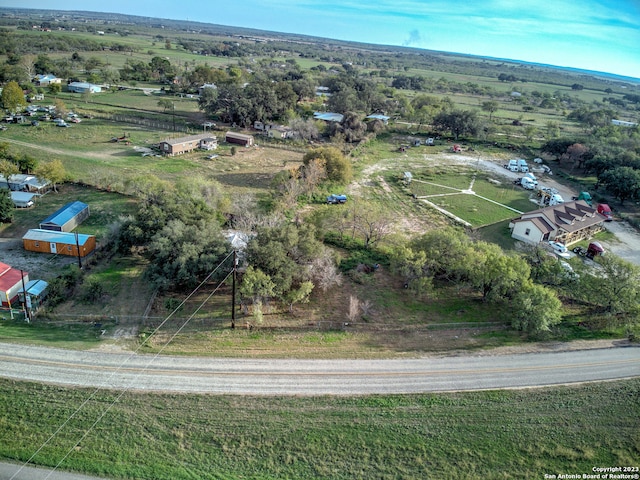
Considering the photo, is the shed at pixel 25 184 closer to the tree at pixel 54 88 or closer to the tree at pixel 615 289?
the tree at pixel 615 289

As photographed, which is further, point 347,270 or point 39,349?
point 347,270

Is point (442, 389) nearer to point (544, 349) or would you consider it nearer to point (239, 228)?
point (544, 349)

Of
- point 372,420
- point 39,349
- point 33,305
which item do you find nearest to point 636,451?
point 372,420

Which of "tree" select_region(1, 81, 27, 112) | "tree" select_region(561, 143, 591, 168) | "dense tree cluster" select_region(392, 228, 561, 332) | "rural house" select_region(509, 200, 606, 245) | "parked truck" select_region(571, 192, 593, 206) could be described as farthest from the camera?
"tree" select_region(1, 81, 27, 112)

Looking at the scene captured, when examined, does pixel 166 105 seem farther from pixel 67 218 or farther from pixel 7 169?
pixel 67 218

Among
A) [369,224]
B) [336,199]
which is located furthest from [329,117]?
[369,224]

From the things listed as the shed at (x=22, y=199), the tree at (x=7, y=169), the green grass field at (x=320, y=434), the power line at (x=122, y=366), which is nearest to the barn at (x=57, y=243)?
the shed at (x=22, y=199)

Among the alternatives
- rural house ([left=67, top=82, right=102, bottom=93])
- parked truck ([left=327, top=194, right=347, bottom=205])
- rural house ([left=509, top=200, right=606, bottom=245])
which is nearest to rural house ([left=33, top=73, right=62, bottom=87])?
rural house ([left=67, top=82, right=102, bottom=93])

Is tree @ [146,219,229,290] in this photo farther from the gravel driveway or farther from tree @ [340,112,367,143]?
tree @ [340,112,367,143]
